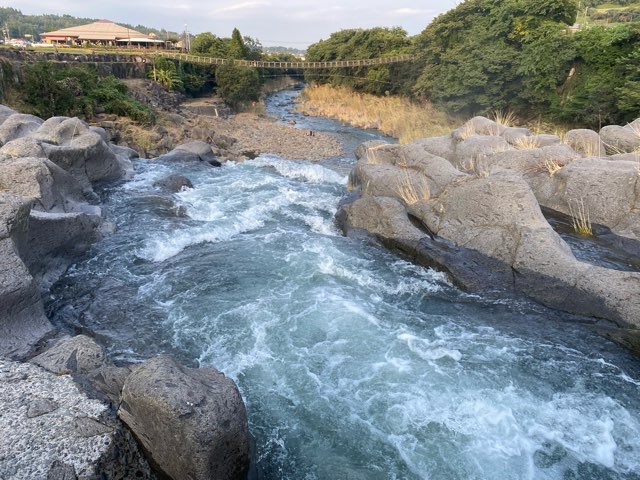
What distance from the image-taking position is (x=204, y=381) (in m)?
5.72

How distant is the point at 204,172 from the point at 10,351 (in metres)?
14.1

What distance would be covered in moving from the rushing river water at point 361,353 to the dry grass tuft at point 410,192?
2.05 m

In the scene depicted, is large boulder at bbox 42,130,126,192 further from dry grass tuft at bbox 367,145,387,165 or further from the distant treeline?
the distant treeline

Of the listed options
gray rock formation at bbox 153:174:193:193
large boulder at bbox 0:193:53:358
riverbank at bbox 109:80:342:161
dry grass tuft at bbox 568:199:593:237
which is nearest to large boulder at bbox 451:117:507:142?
dry grass tuft at bbox 568:199:593:237

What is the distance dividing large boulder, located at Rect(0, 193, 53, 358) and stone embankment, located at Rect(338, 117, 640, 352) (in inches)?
316

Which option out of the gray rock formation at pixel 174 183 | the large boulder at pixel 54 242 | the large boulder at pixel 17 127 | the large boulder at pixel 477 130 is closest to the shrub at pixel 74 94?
the large boulder at pixel 17 127

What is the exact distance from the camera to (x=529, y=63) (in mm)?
26906

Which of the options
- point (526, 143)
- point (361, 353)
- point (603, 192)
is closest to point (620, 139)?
point (526, 143)

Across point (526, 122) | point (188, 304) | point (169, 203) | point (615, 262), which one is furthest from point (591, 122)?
point (188, 304)

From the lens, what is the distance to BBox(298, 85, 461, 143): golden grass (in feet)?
101

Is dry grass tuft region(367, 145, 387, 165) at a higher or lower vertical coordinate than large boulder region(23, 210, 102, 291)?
higher

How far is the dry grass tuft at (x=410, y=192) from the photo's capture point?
1292 cm

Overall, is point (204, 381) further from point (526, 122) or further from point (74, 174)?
point (526, 122)

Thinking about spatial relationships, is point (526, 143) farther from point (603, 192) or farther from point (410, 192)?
point (410, 192)
